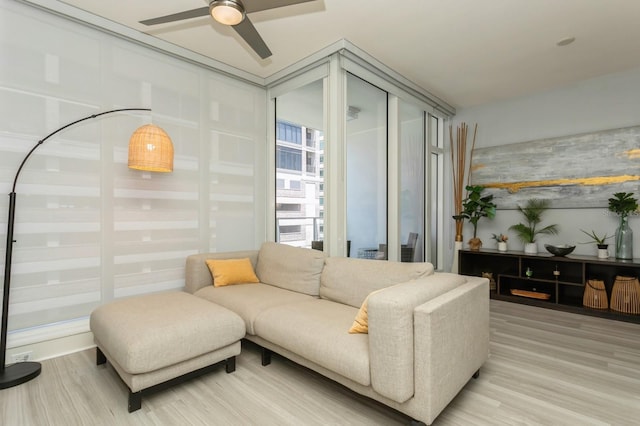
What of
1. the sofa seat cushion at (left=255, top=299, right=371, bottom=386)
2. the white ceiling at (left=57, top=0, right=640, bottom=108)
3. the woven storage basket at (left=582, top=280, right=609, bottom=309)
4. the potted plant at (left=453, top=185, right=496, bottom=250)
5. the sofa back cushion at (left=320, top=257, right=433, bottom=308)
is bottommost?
the woven storage basket at (left=582, top=280, right=609, bottom=309)

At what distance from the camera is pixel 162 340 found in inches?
73.5

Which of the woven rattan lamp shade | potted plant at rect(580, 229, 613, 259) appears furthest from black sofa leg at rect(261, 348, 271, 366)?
potted plant at rect(580, 229, 613, 259)

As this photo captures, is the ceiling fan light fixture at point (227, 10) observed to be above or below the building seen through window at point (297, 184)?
above

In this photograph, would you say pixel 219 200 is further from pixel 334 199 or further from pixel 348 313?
pixel 348 313

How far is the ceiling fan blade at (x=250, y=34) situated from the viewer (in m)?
2.23

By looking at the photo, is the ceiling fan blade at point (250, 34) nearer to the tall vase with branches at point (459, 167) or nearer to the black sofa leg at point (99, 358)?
the black sofa leg at point (99, 358)

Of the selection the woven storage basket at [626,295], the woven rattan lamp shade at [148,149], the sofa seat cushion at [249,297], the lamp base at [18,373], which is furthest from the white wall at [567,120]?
the lamp base at [18,373]

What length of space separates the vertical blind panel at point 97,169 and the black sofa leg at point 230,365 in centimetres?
129

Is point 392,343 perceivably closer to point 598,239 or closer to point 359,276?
point 359,276

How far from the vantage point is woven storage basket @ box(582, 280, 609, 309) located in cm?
350

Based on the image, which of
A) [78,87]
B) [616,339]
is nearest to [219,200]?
[78,87]

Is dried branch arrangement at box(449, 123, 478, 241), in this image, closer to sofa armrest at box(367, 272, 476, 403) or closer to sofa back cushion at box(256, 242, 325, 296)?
sofa back cushion at box(256, 242, 325, 296)

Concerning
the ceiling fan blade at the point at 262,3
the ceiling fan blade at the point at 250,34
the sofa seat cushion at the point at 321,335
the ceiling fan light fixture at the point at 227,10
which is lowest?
the sofa seat cushion at the point at 321,335

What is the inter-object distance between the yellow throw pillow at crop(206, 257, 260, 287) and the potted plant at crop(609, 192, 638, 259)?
398 centimetres
